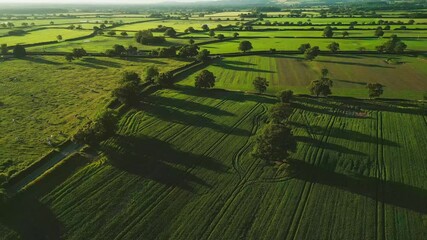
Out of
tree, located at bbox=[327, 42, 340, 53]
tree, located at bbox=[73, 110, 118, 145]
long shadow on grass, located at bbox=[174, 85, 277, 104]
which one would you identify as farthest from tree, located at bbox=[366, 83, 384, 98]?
tree, located at bbox=[73, 110, 118, 145]

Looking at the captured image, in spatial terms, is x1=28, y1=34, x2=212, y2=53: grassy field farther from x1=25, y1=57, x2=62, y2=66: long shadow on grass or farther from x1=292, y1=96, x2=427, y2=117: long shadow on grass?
x1=292, y1=96, x2=427, y2=117: long shadow on grass

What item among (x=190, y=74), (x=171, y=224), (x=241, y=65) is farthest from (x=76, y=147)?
(x=241, y=65)

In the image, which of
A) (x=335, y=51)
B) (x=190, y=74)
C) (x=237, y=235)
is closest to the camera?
(x=237, y=235)

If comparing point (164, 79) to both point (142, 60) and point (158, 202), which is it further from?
point (158, 202)

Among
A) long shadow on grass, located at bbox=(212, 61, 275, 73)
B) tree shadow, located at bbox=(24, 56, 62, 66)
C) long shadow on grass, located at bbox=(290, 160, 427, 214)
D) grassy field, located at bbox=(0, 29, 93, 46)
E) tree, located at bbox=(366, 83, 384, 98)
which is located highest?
tree, located at bbox=(366, 83, 384, 98)

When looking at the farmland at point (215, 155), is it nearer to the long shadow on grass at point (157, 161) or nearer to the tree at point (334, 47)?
the long shadow on grass at point (157, 161)

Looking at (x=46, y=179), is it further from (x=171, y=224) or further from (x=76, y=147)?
(x=171, y=224)

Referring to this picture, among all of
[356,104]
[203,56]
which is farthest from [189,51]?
[356,104]
